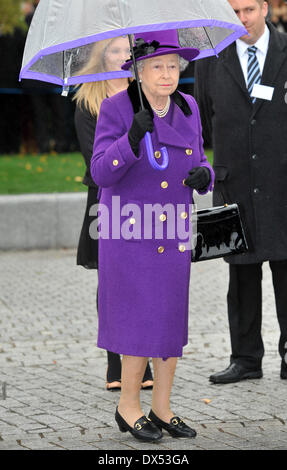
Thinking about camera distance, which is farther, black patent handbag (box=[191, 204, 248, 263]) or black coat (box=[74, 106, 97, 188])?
black coat (box=[74, 106, 97, 188])

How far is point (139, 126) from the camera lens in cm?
475

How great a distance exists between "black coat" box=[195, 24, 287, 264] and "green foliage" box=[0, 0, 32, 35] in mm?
11996

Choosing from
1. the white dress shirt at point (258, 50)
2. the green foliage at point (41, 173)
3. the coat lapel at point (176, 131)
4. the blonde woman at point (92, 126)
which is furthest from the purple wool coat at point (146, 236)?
the green foliage at point (41, 173)

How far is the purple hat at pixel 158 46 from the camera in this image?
15.9ft

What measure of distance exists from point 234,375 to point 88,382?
2.95ft

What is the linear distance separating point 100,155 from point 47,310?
3.93 meters

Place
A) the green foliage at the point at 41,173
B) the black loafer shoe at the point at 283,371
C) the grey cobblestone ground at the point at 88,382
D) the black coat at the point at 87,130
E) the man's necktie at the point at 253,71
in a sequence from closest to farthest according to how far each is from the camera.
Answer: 1. the grey cobblestone ground at the point at 88,382
2. the black coat at the point at 87,130
3. the man's necktie at the point at 253,71
4. the black loafer shoe at the point at 283,371
5. the green foliage at the point at 41,173

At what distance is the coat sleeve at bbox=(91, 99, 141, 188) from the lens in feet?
15.8

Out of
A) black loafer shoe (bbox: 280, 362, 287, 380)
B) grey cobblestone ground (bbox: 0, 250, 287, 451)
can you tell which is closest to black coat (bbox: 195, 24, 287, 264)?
black loafer shoe (bbox: 280, 362, 287, 380)

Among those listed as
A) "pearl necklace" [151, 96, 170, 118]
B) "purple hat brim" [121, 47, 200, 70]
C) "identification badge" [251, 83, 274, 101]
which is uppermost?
"purple hat brim" [121, 47, 200, 70]

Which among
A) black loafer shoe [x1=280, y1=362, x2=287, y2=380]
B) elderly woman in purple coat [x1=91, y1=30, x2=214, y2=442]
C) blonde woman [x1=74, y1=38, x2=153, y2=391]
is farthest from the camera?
black loafer shoe [x1=280, y1=362, x2=287, y2=380]

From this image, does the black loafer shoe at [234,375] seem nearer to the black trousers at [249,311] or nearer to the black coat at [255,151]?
the black trousers at [249,311]

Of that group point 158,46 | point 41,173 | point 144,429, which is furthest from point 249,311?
point 41,173

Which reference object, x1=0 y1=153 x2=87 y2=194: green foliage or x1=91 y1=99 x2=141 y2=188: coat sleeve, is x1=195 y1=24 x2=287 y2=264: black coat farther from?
x1=0 y1=153 x2=87 y2=194: green foliage
